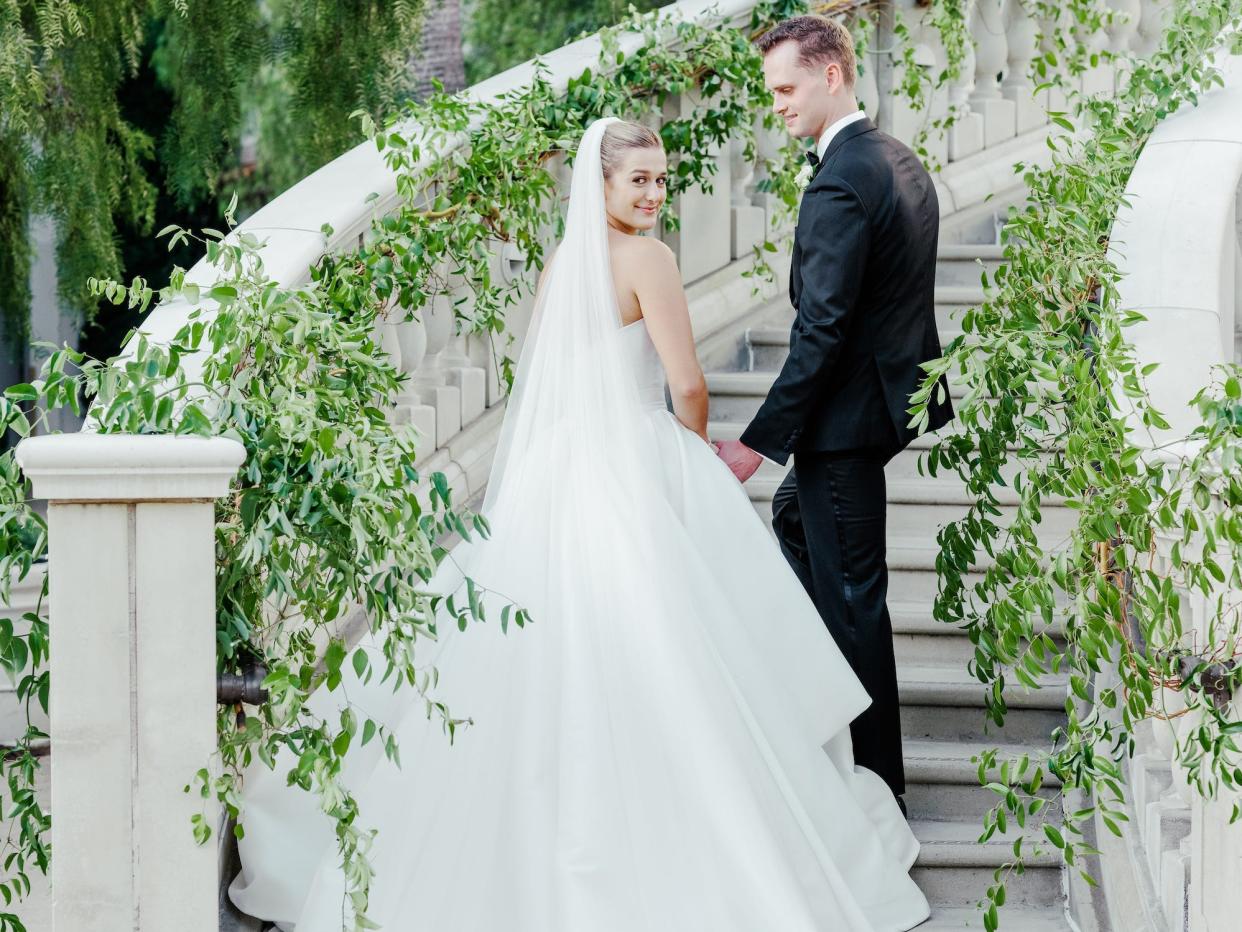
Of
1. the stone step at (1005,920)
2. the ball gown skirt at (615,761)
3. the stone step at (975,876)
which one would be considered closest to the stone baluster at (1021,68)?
the ball gown skirt at (615,761)

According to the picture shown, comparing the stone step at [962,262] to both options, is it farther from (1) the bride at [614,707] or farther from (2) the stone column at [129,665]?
(2) the stone column at [129,665]

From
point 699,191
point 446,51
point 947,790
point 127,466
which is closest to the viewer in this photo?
point 127,466

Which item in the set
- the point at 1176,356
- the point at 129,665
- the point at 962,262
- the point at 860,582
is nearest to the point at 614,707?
the point at 860,582

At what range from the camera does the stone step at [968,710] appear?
445 cm

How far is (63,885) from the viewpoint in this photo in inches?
101

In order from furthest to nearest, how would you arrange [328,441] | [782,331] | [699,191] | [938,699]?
[782,331], [699,191], [938,699], [328,441]

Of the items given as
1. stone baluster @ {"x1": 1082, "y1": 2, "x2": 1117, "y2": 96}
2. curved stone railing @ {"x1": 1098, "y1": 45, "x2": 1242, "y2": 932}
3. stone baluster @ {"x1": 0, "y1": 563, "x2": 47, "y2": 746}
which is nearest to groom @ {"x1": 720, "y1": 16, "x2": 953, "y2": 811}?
curved stone railing @ {"x1": 1098, "y1": 45, "x2": 1242, "y2": 932}

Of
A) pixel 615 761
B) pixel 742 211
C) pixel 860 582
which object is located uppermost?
pixel 742 211

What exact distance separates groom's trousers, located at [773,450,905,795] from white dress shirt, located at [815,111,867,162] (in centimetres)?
82

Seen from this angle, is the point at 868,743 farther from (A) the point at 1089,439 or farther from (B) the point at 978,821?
(A) the point at 1089,439

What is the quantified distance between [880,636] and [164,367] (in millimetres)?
2100

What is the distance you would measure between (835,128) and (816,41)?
236 millimetres

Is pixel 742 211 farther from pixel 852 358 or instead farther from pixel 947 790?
pixel 947 790

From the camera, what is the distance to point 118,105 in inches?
235
